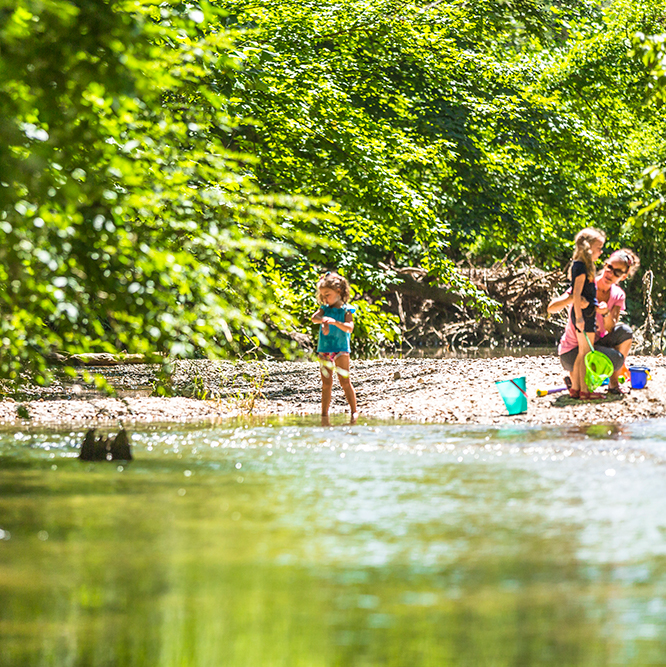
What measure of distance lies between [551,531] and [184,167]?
3.38 metres

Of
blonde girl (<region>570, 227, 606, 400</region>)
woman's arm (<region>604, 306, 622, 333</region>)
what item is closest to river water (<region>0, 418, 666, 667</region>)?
blonde girl (<region>570, 227, 606, 400</region>)

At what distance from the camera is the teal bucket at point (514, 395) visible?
11.4 metres

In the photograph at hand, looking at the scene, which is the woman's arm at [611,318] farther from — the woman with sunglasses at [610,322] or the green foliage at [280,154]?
the green foliage at [280,154]

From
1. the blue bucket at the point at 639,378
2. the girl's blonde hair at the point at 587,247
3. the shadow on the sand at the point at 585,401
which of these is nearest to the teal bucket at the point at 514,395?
the shadow on the sand at the point at 585,401

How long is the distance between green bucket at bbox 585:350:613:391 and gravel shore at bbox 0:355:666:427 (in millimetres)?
227

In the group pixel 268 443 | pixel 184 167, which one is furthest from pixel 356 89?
pixel 184 167

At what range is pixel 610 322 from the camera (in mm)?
12367

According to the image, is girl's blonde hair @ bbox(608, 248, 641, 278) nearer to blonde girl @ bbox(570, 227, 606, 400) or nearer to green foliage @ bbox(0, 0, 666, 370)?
blonde girl @ bbox(570, 227, 606, 400)

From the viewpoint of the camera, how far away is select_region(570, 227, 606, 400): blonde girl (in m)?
11.5

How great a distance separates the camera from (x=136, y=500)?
6254mm

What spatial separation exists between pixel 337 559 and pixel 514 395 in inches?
274

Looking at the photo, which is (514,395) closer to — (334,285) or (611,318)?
(611,318)

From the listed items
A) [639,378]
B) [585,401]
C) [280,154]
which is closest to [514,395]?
[585,401]

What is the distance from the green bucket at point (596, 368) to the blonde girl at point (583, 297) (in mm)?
83
